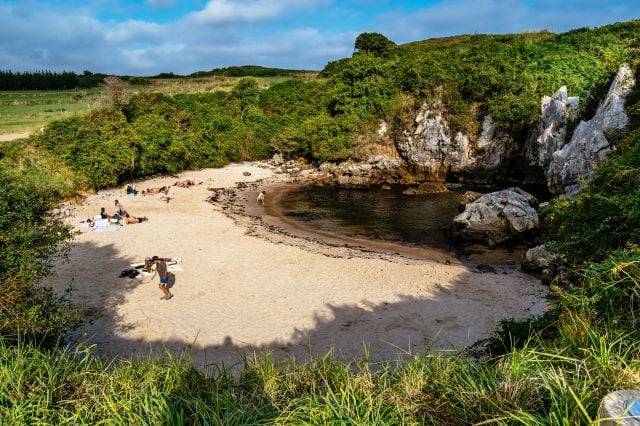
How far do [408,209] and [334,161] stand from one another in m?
16.1

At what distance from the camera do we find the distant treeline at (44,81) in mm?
68625

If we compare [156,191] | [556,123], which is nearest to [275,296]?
[156,191]

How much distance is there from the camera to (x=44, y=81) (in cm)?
7250

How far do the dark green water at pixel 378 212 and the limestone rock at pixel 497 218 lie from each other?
1688 mm

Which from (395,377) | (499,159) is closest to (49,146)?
(395,377)

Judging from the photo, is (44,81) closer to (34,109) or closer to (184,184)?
(34,109)

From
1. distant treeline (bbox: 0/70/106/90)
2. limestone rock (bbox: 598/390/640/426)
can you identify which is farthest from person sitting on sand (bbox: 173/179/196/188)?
distant treeline (bbox: 0/70/106/90)

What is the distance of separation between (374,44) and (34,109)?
4898cm

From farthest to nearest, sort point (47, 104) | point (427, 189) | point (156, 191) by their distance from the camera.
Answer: point (47, 104), point (427, 189), point (156, 191)

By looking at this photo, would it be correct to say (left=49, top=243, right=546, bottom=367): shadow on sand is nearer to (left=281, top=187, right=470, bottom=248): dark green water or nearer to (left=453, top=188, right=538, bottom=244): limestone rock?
(left=453, top=188, right=538, bottom=244): limestone rock

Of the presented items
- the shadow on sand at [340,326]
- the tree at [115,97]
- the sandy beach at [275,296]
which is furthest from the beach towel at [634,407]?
the tree at [115,97]

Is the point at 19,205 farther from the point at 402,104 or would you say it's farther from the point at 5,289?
the point at 402,104

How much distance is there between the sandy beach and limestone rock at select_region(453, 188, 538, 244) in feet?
10.5

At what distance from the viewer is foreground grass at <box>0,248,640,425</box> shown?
3229 mm
